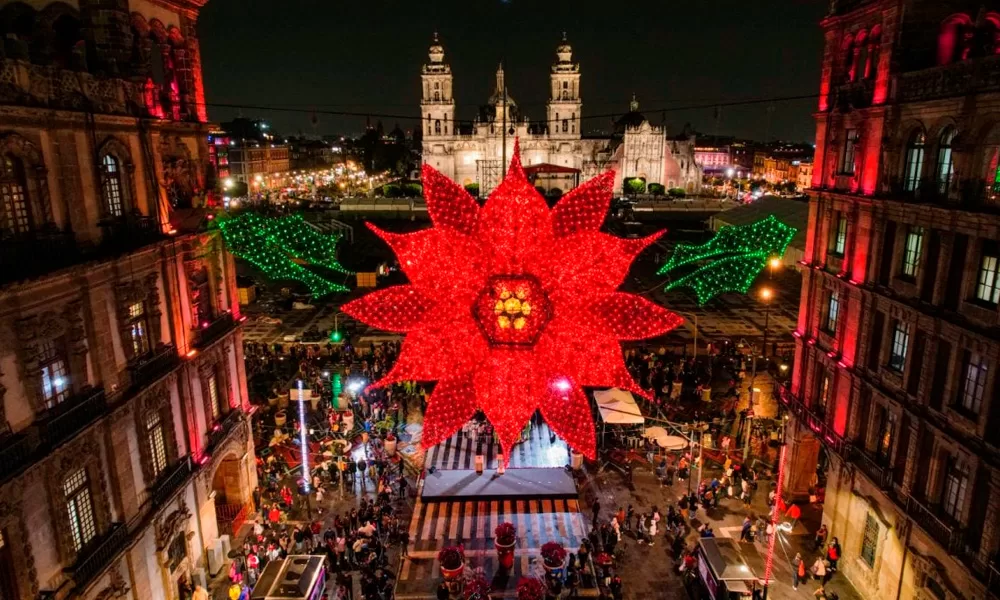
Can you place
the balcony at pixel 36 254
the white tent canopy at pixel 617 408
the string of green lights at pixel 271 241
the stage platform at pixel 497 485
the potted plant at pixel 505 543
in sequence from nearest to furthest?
1. the balcony at pixel 36 254
2. the potted plant at pixel 505 543
3. the string of green lights at pixel 271 241
4. the stage platform at pixel 497 485
5. the white tent canopy at pixel 617 408

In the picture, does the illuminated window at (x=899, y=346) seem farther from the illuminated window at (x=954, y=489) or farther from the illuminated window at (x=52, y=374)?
the illuminated window at (x=52, y=374)

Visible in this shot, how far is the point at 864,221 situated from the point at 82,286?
69.3 ft

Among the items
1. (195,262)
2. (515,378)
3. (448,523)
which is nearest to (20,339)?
(195,262)

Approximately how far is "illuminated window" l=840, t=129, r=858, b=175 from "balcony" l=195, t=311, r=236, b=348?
69.2 ft

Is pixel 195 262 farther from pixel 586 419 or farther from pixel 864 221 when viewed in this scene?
pixel 864 221

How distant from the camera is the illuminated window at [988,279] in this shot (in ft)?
47.4

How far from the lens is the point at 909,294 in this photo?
17.5 meters

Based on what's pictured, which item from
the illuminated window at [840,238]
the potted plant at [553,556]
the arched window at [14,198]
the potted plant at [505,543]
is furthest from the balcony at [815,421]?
the arched window at [14,198]

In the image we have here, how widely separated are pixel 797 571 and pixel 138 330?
20469mm

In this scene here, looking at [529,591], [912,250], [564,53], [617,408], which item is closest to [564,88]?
[564,53]

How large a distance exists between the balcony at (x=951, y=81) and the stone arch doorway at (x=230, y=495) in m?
23.6

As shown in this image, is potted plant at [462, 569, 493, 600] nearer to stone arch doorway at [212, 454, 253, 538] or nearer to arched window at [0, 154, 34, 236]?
stone arch doorway at [212, 454, 253, 538]

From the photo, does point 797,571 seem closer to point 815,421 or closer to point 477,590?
point 815,421

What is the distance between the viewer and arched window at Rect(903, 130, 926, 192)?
17.0m
